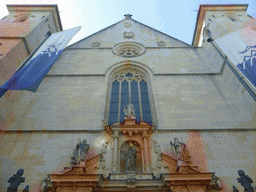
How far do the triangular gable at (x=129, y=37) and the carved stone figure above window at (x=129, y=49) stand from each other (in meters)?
0.36

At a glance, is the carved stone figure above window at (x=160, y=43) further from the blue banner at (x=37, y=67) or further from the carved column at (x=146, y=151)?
the carved column at (x=146, y=151)

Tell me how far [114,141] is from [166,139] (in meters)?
1.82

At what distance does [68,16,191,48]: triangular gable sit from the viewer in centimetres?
1320

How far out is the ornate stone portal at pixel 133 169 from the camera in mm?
5137

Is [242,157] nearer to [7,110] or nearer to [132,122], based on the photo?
[132,122]

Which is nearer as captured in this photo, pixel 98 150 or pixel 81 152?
pixel 81 152

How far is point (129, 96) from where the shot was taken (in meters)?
9.35

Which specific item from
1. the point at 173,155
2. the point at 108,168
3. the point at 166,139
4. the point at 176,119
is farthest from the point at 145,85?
the point at 108,168

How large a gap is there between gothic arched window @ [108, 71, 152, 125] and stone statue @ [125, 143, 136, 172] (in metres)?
1.90

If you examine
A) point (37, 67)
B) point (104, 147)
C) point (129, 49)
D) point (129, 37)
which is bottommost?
point (104, 147)

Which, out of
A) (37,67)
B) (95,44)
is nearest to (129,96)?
(37,67)

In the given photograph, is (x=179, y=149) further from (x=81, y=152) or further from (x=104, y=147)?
(x=81, y=152)

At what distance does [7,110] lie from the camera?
26.2 ft

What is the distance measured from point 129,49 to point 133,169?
8766 mm
